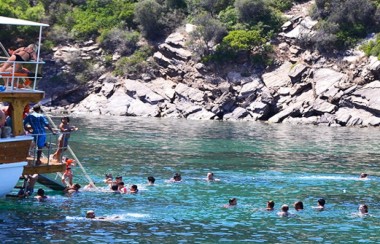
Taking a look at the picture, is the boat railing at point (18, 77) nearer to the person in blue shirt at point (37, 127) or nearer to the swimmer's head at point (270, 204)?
the person in blue shirt at point (37, 127)

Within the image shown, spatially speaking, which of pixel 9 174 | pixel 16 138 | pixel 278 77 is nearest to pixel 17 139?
pixel 16 138

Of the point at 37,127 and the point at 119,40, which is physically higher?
the point at 119,40

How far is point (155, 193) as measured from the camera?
34.8m

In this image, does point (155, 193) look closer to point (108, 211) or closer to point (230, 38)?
point (108, 211)

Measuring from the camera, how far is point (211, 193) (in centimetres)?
3531

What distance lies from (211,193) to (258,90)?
51016 millimetres

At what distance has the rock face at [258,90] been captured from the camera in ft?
260

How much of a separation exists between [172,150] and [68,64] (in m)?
47.5

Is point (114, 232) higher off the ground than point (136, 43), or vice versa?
point (136, 43)

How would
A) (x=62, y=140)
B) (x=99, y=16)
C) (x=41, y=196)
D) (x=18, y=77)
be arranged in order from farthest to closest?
(x=99, y=16) < (x=41, y=196) < (x=62, y=140) < (x=18, y=77)

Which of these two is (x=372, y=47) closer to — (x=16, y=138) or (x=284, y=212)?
(x=284, y=212)

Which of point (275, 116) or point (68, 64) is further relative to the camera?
point (68, 64)

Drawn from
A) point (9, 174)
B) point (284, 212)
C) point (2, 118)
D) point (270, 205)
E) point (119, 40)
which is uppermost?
point (119, 40)

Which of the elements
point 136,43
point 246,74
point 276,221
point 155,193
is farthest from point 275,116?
point 276,221
